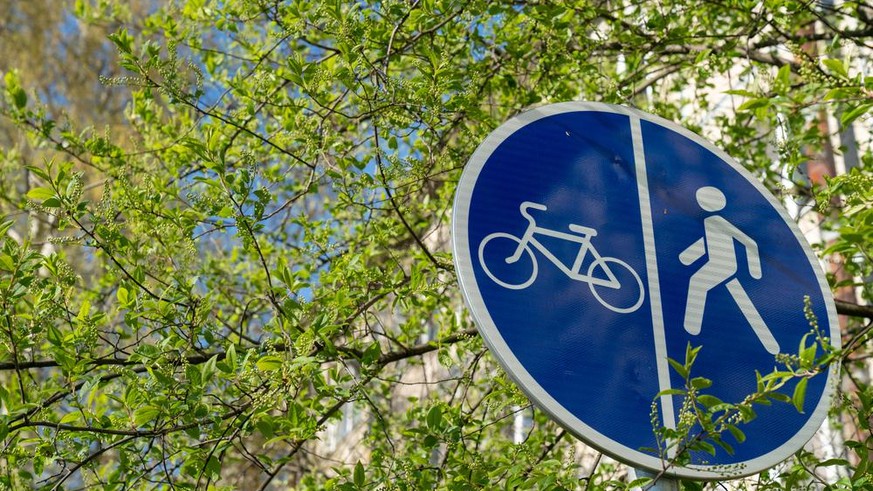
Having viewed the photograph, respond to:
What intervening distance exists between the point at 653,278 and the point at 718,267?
183 mm

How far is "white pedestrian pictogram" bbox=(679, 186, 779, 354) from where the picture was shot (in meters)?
2.24

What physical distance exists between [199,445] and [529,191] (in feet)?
5.04

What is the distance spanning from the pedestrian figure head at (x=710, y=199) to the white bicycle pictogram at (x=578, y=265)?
0.34 m

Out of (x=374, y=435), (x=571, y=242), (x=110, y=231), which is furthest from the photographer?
(x=374, y=435)

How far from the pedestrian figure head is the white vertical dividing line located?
0.48 feet

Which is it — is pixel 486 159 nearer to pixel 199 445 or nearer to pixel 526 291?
pixel 526 291

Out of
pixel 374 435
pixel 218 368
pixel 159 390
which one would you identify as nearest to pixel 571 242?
A: pixel 218 368

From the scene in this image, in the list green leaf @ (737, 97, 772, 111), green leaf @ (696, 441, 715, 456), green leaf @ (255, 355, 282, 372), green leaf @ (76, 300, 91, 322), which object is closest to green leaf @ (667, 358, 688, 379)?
green leaf @ (696, 441, 715, 456)

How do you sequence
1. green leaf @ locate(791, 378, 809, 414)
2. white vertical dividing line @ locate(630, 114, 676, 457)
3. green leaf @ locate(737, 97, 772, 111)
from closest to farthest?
green leaf @ locate(791, 378, 809, 414) → white vertical dividing line @ locate(630, 114, 676, 457) → green leaf @ locate(737, 97, 772, 111)

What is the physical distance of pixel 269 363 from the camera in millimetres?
2883

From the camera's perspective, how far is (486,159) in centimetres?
234

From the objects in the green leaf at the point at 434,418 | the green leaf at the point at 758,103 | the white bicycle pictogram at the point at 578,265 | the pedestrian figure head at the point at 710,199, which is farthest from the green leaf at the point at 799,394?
the green leaf at the point at 434,418

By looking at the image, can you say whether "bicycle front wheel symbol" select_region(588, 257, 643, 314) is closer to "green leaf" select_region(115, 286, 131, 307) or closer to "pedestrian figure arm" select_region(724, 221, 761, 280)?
"pedestrian figure arm" select_region(724, 221, 761, 280)

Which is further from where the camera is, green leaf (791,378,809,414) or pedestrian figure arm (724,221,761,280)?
pedestrian figure arm (724,221,761,280)
